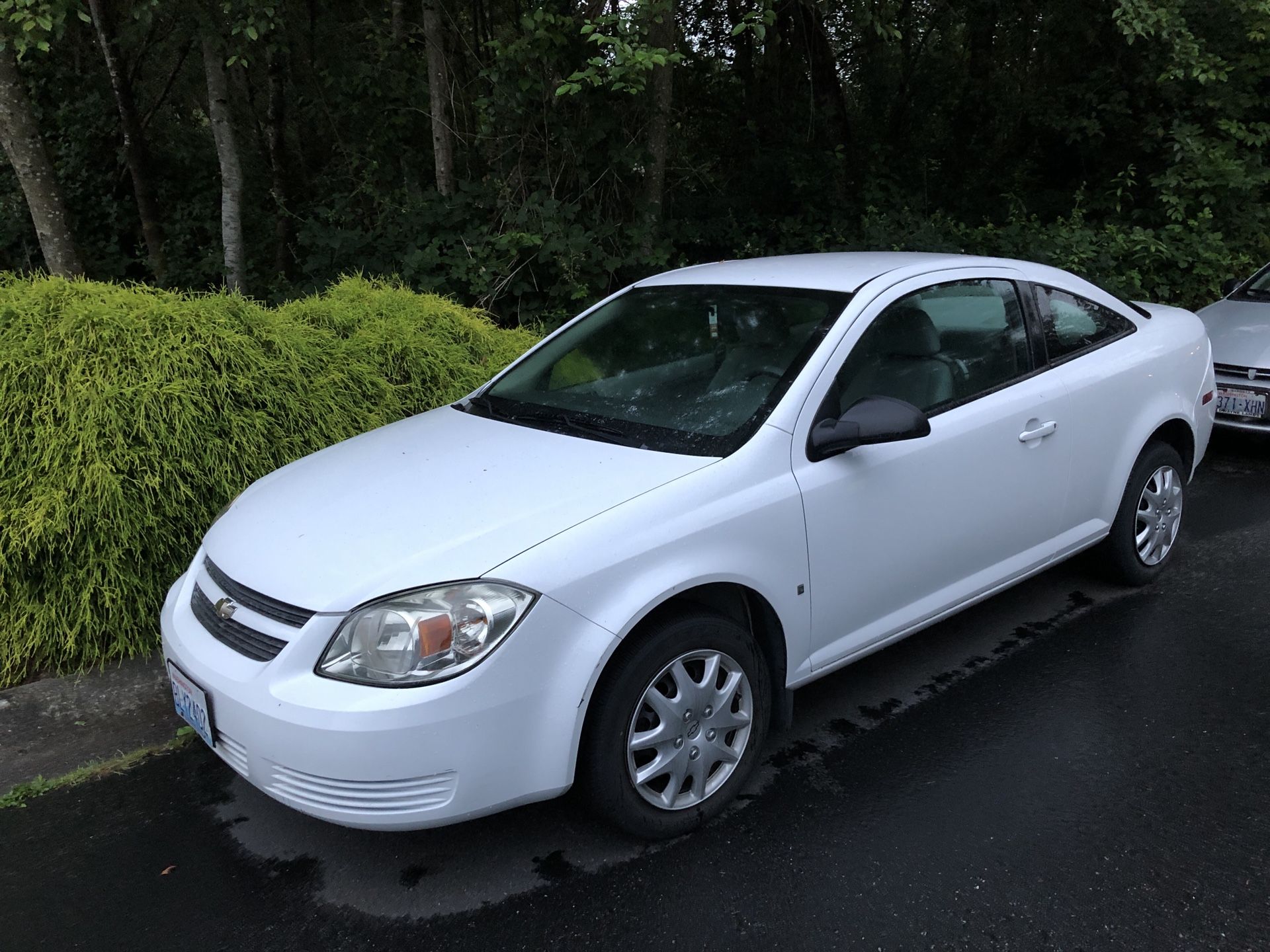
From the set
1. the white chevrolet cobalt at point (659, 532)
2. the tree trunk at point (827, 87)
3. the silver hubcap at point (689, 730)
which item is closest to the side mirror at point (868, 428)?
the white chevrolet cobalt at point (659, 532)

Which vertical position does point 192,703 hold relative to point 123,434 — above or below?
below

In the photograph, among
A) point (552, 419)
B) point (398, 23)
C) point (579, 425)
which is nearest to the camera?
point (579, 425)

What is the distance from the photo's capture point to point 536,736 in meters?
2.49

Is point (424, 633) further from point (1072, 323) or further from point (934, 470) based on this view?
point (1072, 323)

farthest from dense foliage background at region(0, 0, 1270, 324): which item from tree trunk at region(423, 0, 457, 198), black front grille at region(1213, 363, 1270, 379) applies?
black front grille at region(1213, 363, 1270, 379)

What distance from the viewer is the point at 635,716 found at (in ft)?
8.74

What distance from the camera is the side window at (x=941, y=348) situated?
333cm

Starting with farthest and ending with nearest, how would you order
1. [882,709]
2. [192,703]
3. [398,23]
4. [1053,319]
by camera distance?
[398,23], [1053,319], [882,709], [192,703]

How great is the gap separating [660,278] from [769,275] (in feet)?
1.83

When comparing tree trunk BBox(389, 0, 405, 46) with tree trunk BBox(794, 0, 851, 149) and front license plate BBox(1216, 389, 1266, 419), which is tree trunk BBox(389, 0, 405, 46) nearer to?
tree trunk BBox(794, 0, 851, 149)

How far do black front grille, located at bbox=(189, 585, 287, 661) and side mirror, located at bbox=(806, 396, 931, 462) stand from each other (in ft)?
5.37

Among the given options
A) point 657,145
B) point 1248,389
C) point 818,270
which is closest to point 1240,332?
point 1248,389

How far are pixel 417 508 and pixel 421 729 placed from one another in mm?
698

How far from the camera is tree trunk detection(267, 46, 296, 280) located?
38.0ft
